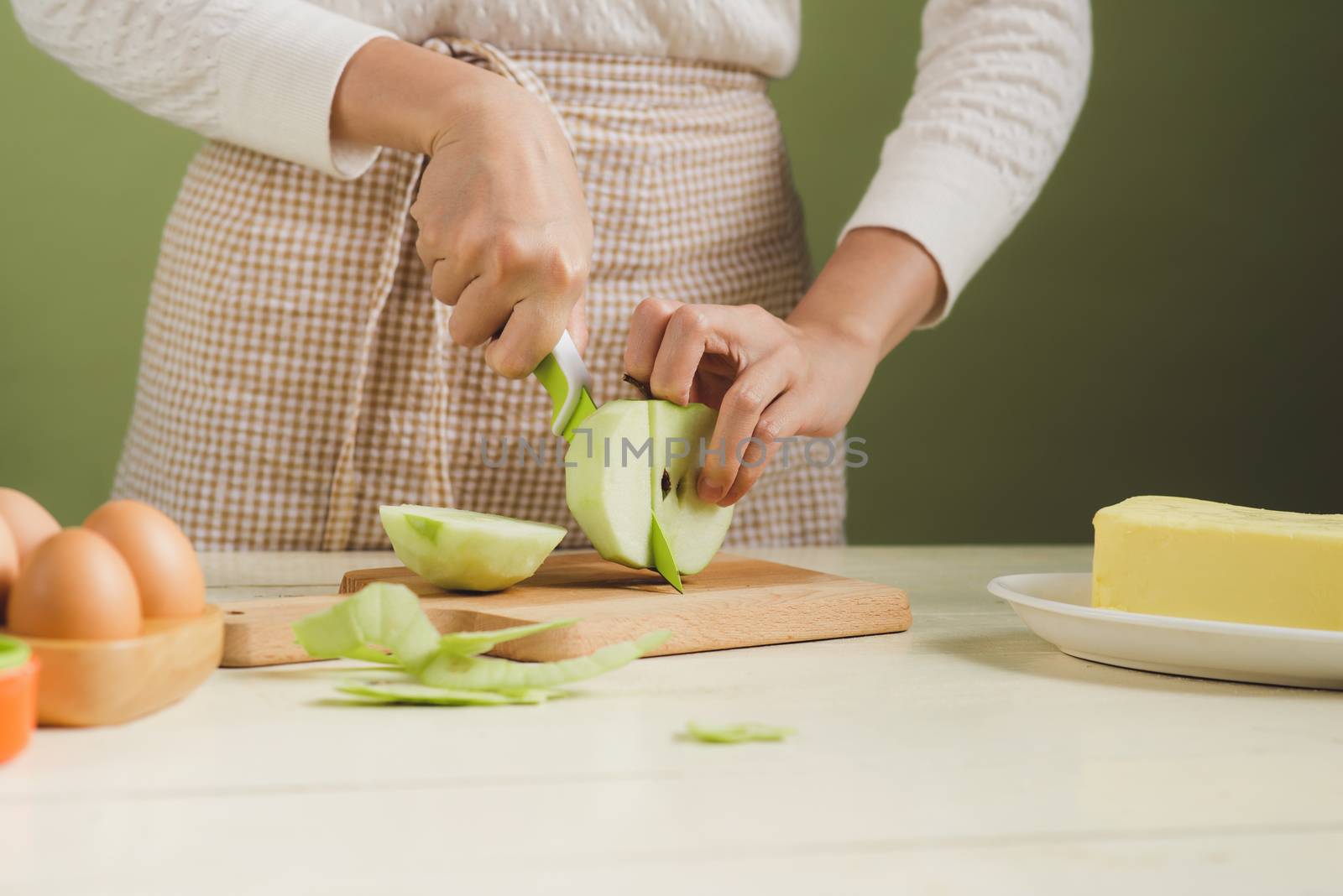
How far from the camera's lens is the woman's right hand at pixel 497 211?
919mm

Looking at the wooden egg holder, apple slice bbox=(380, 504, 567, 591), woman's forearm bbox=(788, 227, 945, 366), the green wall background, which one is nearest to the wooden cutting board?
apple slice bbox=(380, 504, 567, 591)

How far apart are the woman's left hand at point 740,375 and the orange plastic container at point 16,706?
1.63 feet

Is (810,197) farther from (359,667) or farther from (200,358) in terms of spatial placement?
(359,667)

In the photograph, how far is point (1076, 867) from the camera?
1.48 ft

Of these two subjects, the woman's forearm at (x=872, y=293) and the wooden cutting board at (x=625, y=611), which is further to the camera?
the woman's forearm at (x=872, y=293)

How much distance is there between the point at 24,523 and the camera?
2.06 feet

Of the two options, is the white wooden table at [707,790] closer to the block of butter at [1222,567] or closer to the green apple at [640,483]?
the block of butter at [1222,567]

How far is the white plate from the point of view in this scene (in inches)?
26.9

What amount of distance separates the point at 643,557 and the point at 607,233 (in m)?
0.49

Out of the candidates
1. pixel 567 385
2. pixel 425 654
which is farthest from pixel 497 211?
pixel 425 654

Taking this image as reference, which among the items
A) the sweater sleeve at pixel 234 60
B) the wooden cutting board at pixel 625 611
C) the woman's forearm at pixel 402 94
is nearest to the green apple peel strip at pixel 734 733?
the wooden cutting board at pixel 625 611

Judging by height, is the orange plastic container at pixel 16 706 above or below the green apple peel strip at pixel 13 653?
below

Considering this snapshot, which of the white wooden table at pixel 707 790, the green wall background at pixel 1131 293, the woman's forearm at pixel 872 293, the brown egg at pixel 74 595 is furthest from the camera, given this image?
the green wall background at pixel 1131 293

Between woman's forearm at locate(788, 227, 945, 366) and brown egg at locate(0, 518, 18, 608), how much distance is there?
0.72 m
